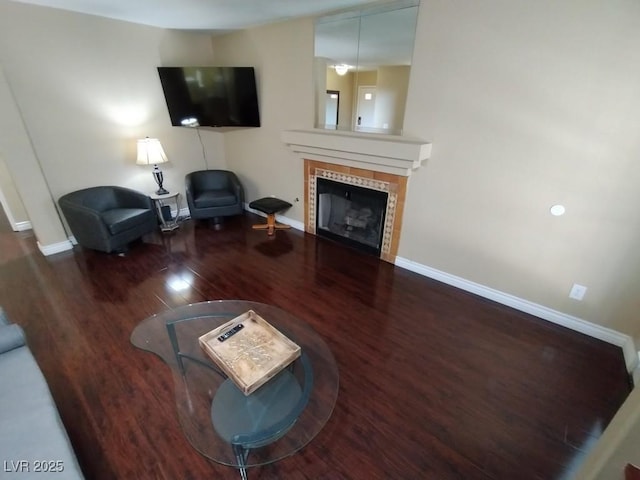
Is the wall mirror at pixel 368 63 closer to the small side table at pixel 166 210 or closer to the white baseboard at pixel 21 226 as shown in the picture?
the small side table at pixel 166 210

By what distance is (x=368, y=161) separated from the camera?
3.02 m

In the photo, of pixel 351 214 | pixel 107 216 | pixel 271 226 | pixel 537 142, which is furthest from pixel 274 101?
pixel 537 142

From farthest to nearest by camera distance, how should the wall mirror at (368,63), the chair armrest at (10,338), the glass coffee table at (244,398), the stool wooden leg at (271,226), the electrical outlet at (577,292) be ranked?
1. the stool wooden leg at (271,226)
2. the wall mirror at (368,63)
3. the electrical outlet at (577,292)
4. the chair armrest at (10,338)
5. the glass coffee table at (244,398)

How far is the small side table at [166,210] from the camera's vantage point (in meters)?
3.82

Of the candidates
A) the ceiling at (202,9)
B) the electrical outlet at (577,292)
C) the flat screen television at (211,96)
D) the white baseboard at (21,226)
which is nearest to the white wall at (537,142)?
the electrical outlet at (577,292)

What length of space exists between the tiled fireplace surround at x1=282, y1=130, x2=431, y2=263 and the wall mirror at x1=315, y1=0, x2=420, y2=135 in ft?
0.64

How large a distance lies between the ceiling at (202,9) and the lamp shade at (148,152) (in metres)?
1.28

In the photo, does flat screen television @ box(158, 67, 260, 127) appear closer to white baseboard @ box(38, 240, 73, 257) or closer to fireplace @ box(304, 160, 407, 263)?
fireplace @ box(304, 160, 407, 263)

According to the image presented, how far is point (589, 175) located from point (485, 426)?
5.94 feet

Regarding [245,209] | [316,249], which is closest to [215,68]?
[245,209]

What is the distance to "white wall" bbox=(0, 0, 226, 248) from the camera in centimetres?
290

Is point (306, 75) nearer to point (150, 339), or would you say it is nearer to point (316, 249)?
point (316, 249)

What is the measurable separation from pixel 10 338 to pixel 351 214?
3.01 meters

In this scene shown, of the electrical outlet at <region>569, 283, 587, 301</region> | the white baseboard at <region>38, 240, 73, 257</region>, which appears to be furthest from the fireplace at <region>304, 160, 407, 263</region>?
the white baseboard at <region>38, 240, 73, 257</region>
